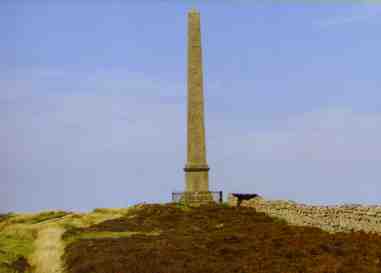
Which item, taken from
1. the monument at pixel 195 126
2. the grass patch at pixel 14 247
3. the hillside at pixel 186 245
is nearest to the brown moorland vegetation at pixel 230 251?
the hillside at pixel 186 245

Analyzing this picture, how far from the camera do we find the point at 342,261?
21.8 metres

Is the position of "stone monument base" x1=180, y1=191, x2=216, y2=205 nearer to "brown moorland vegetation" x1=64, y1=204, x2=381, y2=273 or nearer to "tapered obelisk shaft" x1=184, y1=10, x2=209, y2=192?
"tapered obelisk shaft" x1=184, y1=10, x2=209, y2=192

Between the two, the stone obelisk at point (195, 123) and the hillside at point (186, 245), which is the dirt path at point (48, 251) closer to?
the hillside at point (186, 245)

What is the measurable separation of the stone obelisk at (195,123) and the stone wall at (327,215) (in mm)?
4224

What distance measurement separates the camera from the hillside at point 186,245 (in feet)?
74.2

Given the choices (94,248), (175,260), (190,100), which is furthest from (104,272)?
(190,100)

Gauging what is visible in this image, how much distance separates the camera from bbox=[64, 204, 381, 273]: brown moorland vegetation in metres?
22.0

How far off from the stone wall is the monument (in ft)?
13.6

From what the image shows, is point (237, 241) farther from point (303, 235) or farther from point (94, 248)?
point (94, 248)

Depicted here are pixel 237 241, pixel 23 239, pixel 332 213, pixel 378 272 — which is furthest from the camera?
pixel 23 239

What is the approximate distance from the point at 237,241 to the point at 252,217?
1165cm

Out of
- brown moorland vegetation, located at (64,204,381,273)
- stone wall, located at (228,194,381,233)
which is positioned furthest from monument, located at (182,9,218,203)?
brown moorland vegetation, located at (64,204,381,273)

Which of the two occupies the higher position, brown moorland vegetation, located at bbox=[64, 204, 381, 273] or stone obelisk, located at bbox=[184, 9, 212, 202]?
stone obelisk, located at bbox=[184, 9, 212, 202]

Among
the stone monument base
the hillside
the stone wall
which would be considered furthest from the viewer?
the stone monument base
